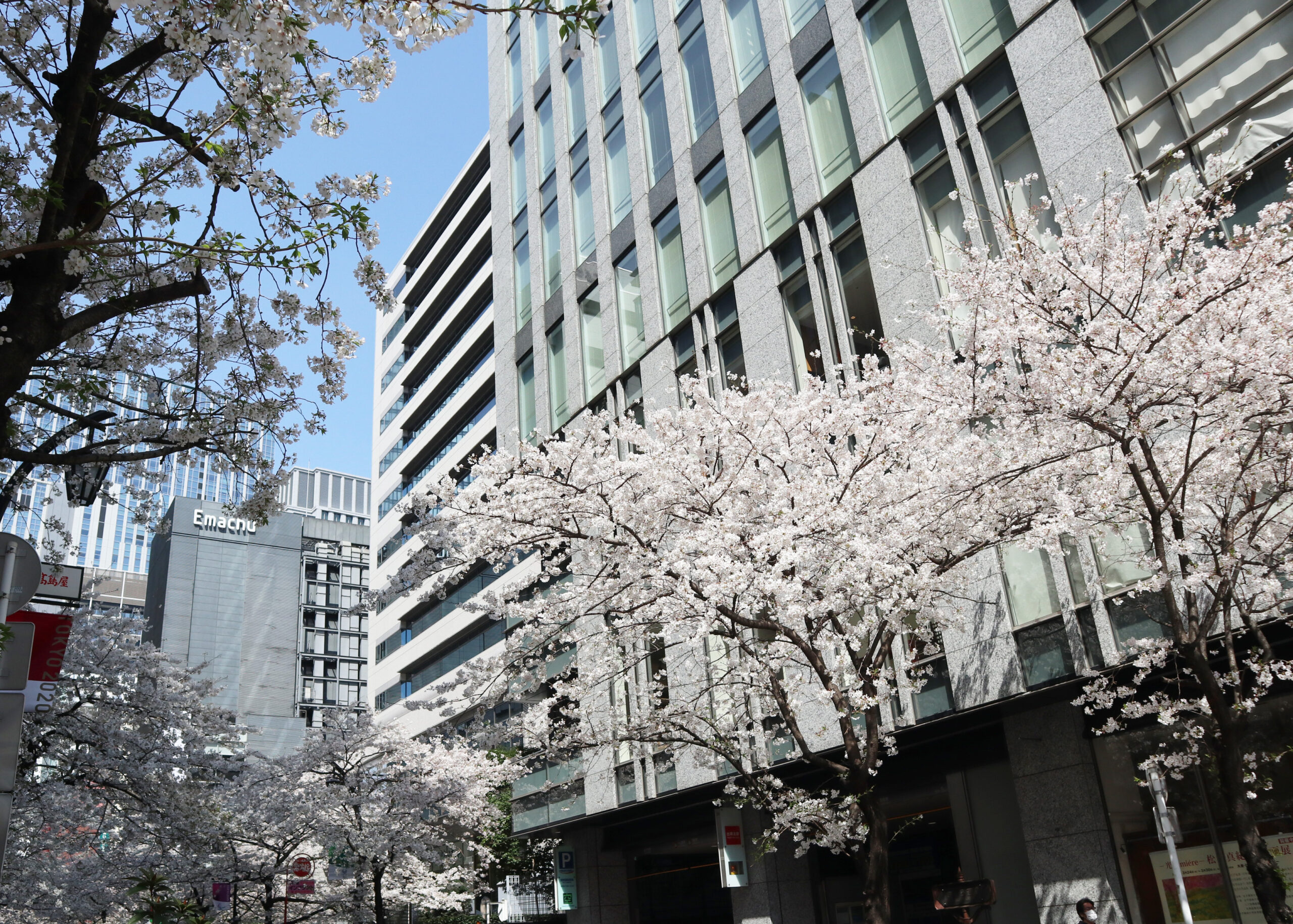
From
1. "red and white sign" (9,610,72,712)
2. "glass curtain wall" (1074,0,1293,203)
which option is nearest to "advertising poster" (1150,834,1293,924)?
"glass curtain wall" (1074,0,1293,203)

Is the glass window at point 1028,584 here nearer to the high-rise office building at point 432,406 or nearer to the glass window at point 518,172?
the glass window at point 518,172

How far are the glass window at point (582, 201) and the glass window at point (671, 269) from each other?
3.56 m

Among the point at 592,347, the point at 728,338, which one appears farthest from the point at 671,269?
the point at 592,347

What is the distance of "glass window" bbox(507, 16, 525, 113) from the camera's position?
33906 millimetres

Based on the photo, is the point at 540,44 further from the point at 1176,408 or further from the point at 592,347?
the point at 1176,408

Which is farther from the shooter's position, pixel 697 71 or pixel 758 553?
pixel 697 71

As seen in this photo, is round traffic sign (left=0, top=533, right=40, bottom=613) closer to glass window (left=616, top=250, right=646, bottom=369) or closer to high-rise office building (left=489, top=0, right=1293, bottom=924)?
high-rise office building (left=489, top=0, right=1293, bottom=924)

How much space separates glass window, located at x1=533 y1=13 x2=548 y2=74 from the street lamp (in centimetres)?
2376

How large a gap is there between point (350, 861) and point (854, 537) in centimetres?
2233

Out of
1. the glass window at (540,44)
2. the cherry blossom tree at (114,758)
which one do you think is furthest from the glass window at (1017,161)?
the glass window at (540,44)

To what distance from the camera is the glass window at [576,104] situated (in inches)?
1142

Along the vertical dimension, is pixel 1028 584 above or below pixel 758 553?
above

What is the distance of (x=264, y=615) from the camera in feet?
322

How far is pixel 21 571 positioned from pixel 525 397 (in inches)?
955
